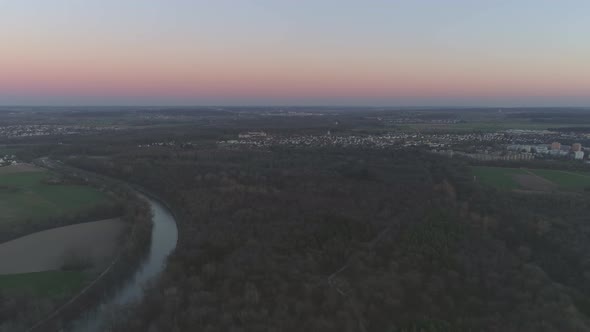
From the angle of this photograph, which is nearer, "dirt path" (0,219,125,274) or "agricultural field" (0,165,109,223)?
"dirt path" (0,219,125,274)

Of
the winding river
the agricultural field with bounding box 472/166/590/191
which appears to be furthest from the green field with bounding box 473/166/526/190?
the winding river

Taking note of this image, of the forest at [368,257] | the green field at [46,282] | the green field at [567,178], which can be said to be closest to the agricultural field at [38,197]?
the forest at [368,257]

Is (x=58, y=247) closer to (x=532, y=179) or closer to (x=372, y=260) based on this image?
(x=372, y=260)

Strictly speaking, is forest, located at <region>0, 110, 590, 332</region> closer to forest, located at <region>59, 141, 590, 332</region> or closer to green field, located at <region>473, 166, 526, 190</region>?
forest, located at <region>59, 141, 590, 332</region>

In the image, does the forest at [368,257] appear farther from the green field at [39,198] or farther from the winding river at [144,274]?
the green field at [39,198]

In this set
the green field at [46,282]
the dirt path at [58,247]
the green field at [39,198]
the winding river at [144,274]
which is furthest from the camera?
the green field at [39,198]

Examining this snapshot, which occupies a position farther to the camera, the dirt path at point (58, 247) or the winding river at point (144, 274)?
the dirt path at point (58, 247)

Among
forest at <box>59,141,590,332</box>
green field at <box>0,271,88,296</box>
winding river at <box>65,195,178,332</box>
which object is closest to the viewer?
forest at <box>59,141,590,332</box>
